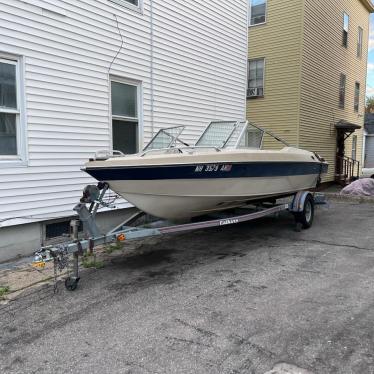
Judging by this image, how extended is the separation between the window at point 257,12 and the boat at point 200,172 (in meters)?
10.3

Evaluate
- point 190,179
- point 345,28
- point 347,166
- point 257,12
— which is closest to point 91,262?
point 190,179

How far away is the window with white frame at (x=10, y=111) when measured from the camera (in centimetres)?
570

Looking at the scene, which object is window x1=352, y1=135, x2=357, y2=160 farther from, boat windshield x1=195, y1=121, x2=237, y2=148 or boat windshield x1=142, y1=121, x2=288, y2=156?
boat windshield x1=195, y1=121, x2=237, y2=148

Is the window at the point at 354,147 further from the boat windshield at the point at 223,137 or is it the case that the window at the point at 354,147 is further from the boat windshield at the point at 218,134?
the boat windshield at the point at 218,134

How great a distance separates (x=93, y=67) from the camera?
273 inches

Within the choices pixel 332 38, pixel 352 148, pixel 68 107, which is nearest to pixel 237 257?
pixel 68 107

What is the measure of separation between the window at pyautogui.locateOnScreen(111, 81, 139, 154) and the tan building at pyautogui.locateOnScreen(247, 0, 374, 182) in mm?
8278

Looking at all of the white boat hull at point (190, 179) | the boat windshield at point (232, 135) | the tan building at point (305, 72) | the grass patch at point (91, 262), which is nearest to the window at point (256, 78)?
the tan building at point (305, 72)

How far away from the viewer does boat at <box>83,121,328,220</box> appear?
505 centimetres

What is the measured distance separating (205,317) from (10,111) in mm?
4095

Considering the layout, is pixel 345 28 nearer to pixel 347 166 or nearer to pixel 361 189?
pixel 347 166

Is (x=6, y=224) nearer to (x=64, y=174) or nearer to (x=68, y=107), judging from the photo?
(x=64, y=174)

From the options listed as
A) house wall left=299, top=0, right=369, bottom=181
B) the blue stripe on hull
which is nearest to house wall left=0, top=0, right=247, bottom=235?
the blue stripe on hull

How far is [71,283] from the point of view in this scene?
15.1ft
